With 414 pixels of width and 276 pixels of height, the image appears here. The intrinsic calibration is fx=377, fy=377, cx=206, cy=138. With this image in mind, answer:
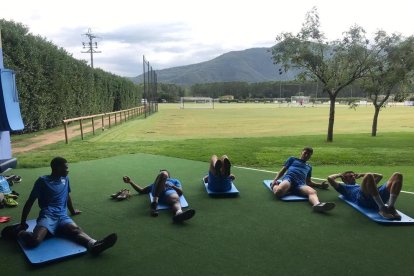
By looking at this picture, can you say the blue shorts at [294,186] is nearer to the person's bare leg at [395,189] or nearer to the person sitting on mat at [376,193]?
the person sitting on mat at [376,193]

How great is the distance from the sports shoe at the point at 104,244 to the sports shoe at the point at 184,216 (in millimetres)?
1289

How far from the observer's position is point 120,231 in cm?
520

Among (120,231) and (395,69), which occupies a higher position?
(395,69)

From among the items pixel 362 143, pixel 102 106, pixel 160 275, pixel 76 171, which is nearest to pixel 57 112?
pixel 102 106

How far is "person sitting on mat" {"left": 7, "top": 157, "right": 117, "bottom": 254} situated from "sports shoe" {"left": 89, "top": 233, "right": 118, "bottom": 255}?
0.49ft

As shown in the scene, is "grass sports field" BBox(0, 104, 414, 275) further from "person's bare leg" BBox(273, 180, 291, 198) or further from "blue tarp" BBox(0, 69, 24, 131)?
"blue tarp" BBox(0, 69, 24, 131)

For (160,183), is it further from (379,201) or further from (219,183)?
(379,201)

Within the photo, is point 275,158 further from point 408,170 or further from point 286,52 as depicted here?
point 286,52

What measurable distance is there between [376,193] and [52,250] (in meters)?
4.62

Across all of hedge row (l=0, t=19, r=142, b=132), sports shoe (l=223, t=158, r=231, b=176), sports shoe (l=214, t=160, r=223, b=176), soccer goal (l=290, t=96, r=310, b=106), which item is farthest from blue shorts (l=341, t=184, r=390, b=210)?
soccer goal (l=290, t=96, r=310, b=106)

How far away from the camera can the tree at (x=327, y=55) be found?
15.1m

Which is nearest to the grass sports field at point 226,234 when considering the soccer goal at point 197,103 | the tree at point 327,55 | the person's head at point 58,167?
the person's head at point 58,167

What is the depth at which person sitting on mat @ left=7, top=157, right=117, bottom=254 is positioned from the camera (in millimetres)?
4535

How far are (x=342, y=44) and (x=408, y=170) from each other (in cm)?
724
